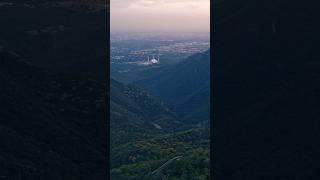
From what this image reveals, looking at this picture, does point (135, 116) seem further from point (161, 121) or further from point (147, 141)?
point (147, 141)
